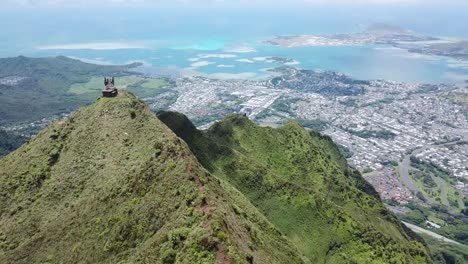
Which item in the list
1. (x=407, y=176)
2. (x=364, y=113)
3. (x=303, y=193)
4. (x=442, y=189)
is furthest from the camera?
(x=364, y=113)

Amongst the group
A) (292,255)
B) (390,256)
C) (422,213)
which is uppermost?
(292,255)

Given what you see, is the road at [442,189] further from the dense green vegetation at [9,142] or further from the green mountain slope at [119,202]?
the dense green vegetation at [9,142]

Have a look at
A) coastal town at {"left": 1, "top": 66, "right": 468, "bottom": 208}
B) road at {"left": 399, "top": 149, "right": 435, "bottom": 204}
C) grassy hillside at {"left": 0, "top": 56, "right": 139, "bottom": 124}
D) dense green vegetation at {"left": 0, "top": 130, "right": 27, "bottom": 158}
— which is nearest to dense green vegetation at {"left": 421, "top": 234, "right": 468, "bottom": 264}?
coastal town at {"left": 1, "top": 66, "right": 468, "bottom": 208}

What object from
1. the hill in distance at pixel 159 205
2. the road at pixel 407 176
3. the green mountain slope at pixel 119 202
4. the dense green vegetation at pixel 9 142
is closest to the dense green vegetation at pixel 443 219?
the road at pixel 407 176

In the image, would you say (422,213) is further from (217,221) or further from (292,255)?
(217,221)

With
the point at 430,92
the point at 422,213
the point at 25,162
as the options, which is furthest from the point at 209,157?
the point at 430,92

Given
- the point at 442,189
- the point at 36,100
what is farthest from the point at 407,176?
the point at 36,100

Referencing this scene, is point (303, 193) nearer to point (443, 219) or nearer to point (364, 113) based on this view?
point (443, 219)
